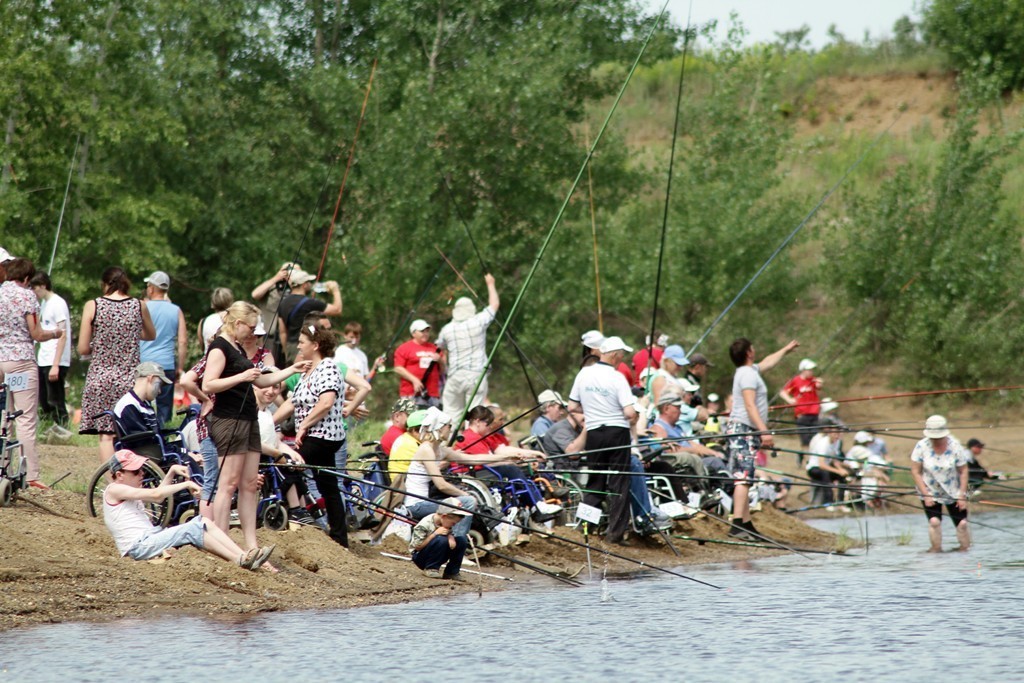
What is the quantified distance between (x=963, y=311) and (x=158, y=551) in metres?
21.1

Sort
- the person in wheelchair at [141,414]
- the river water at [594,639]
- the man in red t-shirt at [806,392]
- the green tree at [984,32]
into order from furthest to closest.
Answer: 1. the green tree at [984,32]
2. the man in red t-shirt at [806,392]
3. the person in wheelchair at [141,414]
4. the river water at [594,639]

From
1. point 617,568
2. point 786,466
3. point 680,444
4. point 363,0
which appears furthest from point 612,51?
point 617,568

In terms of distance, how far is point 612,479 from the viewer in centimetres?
1291

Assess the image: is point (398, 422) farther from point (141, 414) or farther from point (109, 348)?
point (109, 348)

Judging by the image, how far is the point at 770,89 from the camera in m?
32.6

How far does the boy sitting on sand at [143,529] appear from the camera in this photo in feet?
30.3

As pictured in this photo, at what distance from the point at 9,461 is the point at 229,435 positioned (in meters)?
1.82

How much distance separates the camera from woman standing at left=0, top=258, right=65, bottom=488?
34.6 feet

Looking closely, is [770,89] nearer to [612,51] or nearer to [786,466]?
[612,51]

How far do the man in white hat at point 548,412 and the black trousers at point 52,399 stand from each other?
410 centimetres

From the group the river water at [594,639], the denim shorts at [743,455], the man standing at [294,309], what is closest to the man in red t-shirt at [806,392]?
the denim shorts at [743,455]

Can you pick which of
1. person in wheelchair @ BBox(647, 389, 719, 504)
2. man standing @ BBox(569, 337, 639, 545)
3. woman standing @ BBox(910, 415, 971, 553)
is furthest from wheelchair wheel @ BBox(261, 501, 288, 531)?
woman standing @ BBox(910, 415, 971, 553)

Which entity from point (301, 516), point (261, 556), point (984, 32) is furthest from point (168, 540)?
point (984, 32)

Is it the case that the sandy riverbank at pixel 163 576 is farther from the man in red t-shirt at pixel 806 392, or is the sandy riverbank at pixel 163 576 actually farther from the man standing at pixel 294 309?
the man in red t-shirt at pixel 806 392
